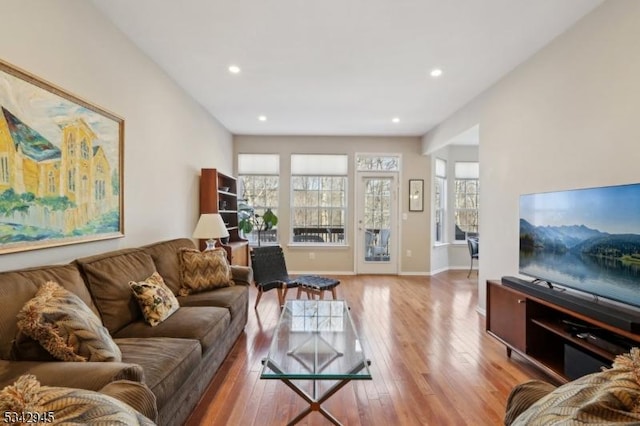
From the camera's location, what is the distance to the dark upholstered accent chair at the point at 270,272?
3945mm

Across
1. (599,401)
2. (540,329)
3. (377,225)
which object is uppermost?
(377,225)

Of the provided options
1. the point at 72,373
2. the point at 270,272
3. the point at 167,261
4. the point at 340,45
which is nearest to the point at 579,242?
the point at 340,45

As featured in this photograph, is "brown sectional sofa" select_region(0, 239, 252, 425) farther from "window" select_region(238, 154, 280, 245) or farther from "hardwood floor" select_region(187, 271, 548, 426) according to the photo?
"window" select_region(238, 154, 280, 245)

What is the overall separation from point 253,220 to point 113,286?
413 cm

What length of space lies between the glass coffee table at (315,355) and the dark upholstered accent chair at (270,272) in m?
1.01

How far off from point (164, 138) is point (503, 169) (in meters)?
3.72

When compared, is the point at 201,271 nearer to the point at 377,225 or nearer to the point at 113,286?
the point at 113,286

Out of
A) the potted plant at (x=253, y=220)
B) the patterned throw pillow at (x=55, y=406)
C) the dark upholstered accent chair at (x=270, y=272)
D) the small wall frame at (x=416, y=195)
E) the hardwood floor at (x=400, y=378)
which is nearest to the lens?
the patterned throw pillow at (x=55, y=406)

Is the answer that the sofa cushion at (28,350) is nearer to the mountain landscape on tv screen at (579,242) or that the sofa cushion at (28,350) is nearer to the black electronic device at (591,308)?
the black electronic device at (591,308)

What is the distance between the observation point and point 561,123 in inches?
108

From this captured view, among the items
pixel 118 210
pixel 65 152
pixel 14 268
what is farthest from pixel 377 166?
pixel 14 268

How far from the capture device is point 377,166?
655 centimetres

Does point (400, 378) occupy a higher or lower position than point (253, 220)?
lower

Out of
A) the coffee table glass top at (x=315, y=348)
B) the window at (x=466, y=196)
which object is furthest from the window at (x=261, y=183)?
the window at (x=466, y=196)
